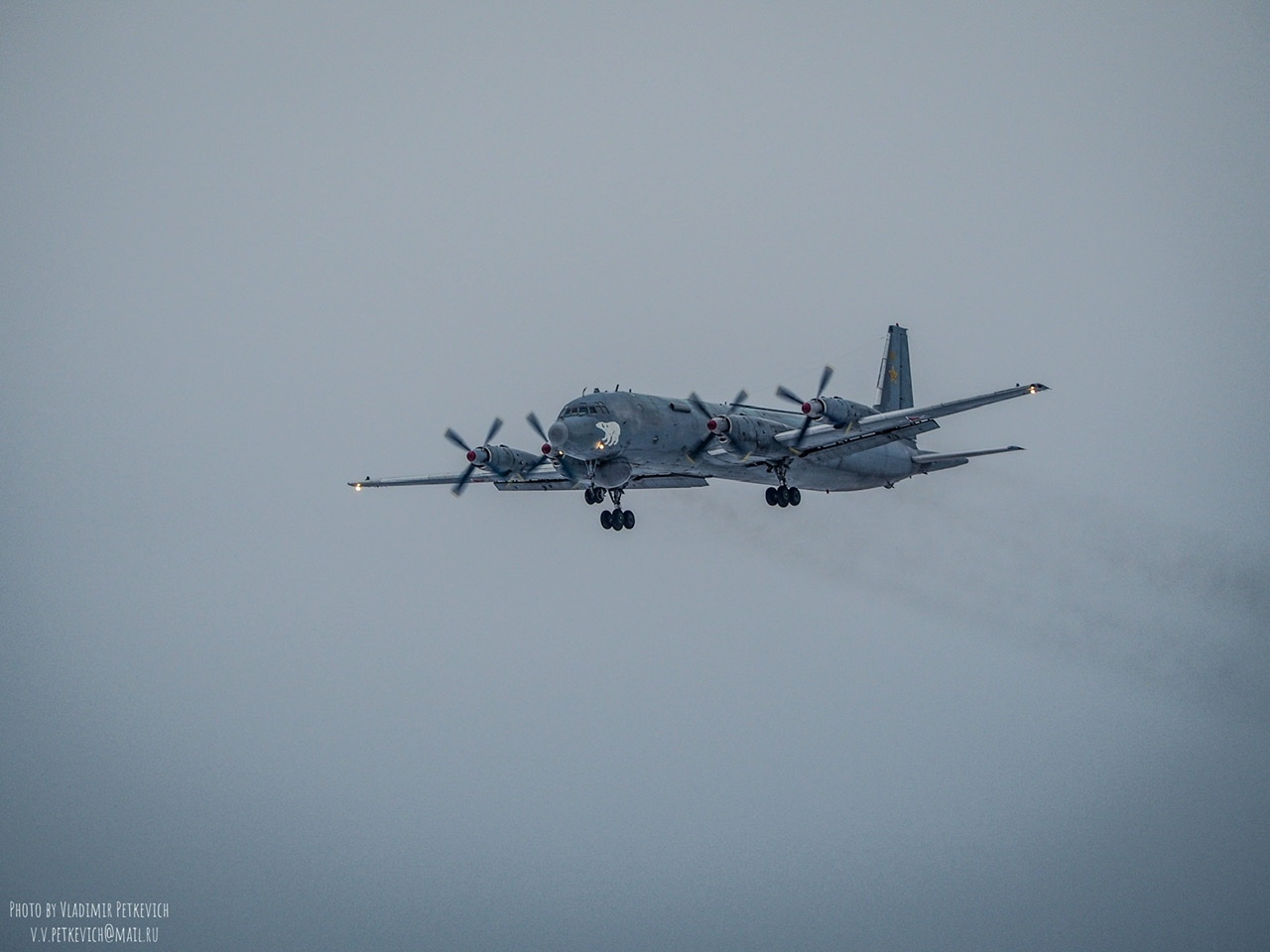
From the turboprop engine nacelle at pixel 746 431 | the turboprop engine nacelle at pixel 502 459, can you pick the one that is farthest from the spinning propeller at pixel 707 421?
the turboprop engine nacelle at pixel 502 459

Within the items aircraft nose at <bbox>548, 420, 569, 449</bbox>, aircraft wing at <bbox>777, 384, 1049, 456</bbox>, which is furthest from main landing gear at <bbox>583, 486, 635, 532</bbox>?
aircraft wing at <bbox>777, 384, 1049, 456</bbox>

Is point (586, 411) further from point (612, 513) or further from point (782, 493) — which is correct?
point (782, 493)

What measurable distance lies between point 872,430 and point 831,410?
5.16 feet

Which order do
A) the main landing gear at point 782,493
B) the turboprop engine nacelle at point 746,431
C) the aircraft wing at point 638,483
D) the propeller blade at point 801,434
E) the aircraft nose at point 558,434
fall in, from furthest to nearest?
1. the aircraft wing at point 638,483
2. the main landing gear at point 782,493
3. the propeller blade at point 801,434
4. the turboprop engine nacelle at point 746,431
5. the aircraft nose at point 558,434

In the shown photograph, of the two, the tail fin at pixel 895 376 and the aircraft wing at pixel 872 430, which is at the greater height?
the tail fin at pixel 895 376

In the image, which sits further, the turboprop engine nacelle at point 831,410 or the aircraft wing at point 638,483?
the aircraft wing at point 638,483

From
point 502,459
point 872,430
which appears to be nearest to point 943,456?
point 872,430

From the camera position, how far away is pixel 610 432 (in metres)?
47.0

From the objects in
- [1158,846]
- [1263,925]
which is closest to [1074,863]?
[1158,846]

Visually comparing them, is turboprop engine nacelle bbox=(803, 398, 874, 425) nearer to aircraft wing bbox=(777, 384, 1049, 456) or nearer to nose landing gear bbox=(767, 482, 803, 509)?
aircraft wing bbox=(777, 384, 1049, 456)

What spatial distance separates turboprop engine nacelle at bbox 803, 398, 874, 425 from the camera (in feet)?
160

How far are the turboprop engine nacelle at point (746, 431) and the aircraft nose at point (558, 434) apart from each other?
213 inches

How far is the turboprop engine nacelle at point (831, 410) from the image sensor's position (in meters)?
48.8

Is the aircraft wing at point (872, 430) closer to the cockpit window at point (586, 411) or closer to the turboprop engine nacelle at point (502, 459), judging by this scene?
the cockpit window at point (586, 411)
